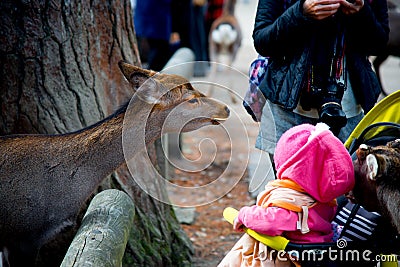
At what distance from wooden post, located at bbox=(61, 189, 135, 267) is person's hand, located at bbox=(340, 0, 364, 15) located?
4.97 feet

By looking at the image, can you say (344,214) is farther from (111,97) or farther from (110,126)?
(111,97)

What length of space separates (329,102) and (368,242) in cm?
85

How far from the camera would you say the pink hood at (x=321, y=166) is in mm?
2908

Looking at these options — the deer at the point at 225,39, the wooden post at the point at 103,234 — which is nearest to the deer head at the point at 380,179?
the wooden post at the point at 103,234

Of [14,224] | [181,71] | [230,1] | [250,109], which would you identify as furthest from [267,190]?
[230,1]

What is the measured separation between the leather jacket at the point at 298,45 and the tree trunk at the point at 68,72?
1.15m

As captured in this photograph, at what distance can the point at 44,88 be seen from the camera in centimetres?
440

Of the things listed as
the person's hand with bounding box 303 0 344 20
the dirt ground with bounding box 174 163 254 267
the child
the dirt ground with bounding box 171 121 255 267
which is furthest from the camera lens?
the dirt ground with bounding box 174 163 254 267

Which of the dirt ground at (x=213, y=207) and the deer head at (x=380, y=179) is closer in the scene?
the deer head at (x=380, y=179)

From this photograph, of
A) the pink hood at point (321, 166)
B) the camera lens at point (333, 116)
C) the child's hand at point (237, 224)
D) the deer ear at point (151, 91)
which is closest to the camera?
the pink hood at point (321, 166)

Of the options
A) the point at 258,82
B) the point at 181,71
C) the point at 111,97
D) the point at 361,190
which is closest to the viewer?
the point at 361,190

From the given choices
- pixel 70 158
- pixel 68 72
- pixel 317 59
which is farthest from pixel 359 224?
pixel 68 72

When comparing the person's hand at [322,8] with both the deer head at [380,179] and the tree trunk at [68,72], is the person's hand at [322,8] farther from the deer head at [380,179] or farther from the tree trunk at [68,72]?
the tree trunk at [68,72]

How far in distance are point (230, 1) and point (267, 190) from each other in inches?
376
